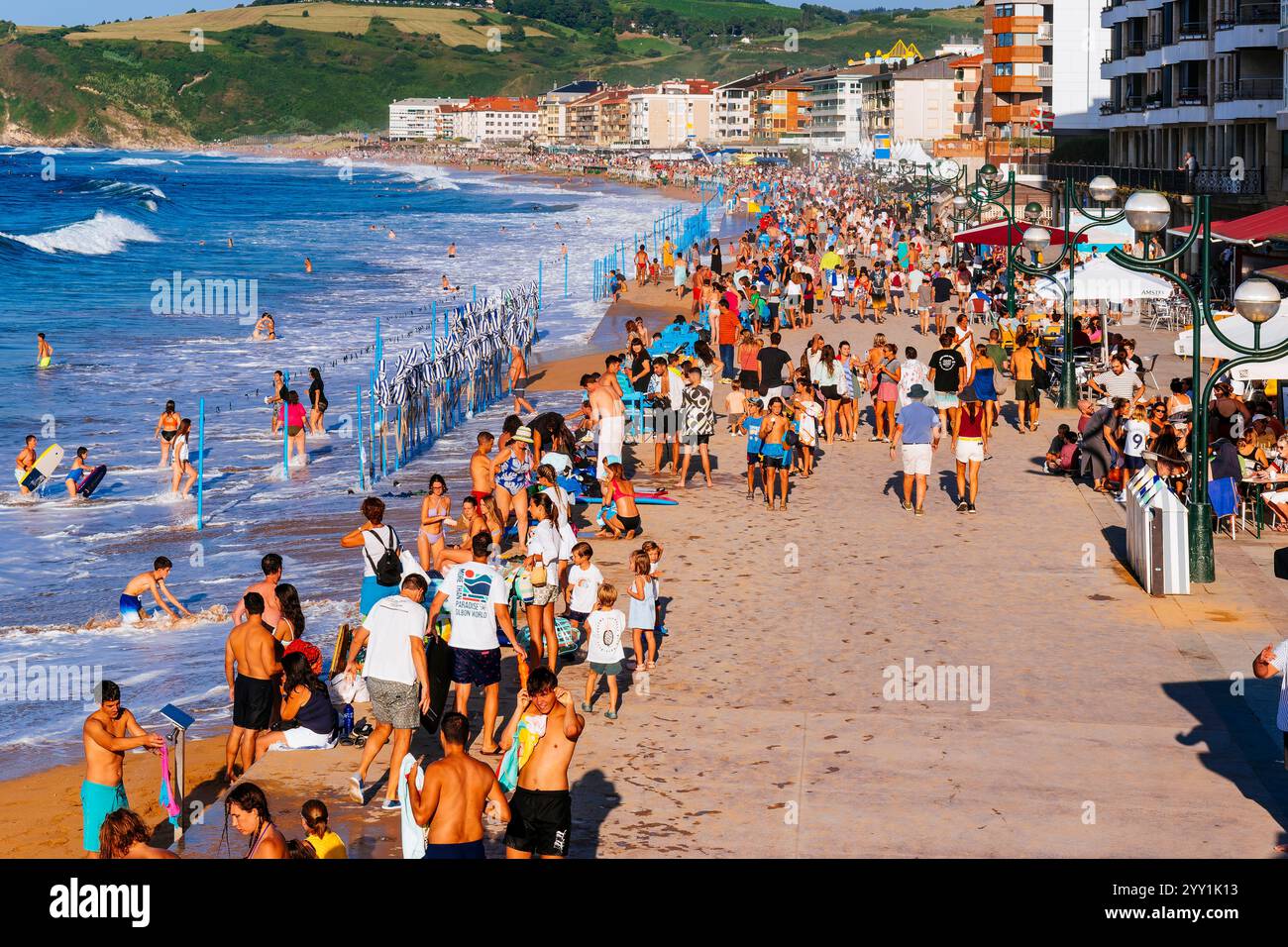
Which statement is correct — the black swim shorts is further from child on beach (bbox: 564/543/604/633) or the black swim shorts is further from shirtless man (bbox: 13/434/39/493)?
shirtless man (bbox: 13/434/39/493)

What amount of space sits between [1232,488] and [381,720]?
10.1 m

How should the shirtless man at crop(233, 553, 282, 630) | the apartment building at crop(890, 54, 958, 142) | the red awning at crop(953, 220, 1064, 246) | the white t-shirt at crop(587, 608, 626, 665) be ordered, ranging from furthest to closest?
the apartment building at crop(890, 54, 958, 142), the red awning at crop(953, 220, 1064, 246), the shirtless man at crop(233, 553, 282, 630), the white t-shirt at crop(587, 608, 626, 665)

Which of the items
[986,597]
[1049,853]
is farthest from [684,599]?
[1049,853]

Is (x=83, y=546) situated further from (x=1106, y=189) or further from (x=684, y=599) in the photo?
(x=1106, y=189)

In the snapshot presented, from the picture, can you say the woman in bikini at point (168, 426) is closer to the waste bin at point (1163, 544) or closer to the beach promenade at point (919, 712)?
the beach promenade at point (919, 712)

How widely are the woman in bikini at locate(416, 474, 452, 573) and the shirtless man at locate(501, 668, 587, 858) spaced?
6095 mm

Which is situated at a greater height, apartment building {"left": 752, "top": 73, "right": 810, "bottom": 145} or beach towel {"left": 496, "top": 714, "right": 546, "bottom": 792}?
apartment building {"left": 752, "top": 73, "right": 810, "bottom": 145}

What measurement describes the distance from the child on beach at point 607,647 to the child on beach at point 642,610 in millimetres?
638

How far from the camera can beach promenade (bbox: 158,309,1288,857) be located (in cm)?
902

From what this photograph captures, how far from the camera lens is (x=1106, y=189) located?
19.9 metres

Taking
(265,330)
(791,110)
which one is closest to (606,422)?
(265,330)

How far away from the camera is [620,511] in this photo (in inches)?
629

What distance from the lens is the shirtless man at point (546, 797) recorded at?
794 centimetres

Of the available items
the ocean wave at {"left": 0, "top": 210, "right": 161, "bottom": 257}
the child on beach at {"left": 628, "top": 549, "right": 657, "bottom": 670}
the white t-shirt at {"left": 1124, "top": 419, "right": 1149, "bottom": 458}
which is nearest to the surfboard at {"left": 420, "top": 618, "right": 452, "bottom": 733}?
the child on beach at {"left": 628, "top": 549, "right": 657, "bottom": 670}
